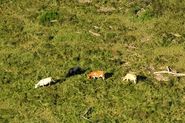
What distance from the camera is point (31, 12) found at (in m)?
21.7

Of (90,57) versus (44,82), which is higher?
(44,82)

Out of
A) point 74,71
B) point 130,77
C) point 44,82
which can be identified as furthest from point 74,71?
point 130,77

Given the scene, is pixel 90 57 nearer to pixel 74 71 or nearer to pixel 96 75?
pixel 74 71

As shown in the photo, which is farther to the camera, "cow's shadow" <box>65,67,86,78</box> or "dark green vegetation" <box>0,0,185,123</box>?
"cow's shadow" <box>65,67,86,78</box>

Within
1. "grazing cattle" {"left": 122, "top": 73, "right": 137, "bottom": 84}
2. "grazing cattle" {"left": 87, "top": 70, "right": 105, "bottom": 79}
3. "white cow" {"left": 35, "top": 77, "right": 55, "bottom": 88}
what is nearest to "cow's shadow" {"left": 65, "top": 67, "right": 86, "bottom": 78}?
"grazing cattle" {"left": 87, "top": 70, "right": 105, "bottom": 79}

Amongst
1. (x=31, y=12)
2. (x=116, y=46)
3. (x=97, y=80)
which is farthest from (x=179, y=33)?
(x=31, y=12)

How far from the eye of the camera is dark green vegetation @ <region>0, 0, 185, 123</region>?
14836 mm

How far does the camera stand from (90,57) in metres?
17.9

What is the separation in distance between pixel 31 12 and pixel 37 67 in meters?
5.14

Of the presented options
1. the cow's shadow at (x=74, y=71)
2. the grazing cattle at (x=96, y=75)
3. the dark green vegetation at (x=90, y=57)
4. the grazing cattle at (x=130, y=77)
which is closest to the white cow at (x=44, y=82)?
the dark green vegetation at (x=90, y=57)

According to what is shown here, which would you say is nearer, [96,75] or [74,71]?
[96,75]

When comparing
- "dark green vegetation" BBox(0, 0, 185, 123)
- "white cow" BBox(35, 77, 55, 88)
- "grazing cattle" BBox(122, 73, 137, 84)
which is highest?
"white cow" BBox(35, 77, 55, 88)

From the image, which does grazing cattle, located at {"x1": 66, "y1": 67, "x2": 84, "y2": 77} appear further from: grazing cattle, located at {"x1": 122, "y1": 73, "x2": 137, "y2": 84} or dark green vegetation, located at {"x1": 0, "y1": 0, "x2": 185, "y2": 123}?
grazing cattle, located at {"x1": 122, "y1": 73, "x2": 137, "y2": 84}

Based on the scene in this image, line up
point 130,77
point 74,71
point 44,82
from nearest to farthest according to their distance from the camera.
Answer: point 44,82 < point 130,77 < point 74,71
